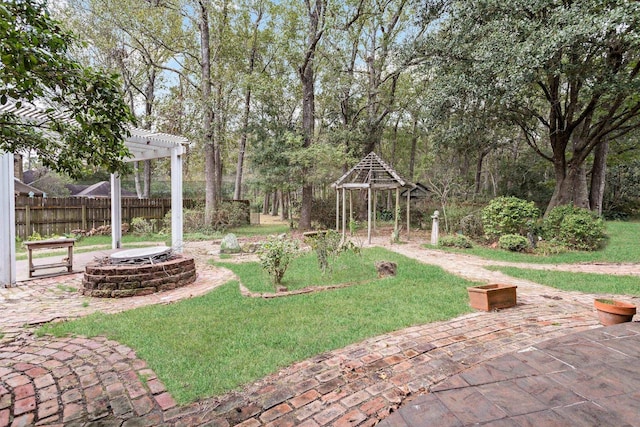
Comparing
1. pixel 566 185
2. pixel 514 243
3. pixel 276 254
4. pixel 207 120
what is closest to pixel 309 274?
pixel 276 254

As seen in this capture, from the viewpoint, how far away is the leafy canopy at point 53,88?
1.57 m

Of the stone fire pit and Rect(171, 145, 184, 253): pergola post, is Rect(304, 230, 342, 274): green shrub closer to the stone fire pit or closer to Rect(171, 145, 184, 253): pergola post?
the stone fire pit

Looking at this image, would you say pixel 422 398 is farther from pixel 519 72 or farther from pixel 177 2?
pixel 177 2

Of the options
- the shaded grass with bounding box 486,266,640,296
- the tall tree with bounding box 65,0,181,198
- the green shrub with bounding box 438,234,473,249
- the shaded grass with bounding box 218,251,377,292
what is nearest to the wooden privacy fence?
the tall tree with bounding box 65,0,181,198

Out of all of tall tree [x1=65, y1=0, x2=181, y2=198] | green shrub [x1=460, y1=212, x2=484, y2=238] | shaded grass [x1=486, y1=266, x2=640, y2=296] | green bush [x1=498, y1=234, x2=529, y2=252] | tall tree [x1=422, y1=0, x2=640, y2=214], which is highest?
tall tree [x1=65, y1=0, x2=181, y2=198]

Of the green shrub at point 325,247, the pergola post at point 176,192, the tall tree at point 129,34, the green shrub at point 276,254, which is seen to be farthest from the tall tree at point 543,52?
the tall tree at point 129,34

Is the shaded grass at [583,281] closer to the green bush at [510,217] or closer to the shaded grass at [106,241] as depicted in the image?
the green bush at [510,217]

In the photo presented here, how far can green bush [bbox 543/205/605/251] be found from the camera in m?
8.80

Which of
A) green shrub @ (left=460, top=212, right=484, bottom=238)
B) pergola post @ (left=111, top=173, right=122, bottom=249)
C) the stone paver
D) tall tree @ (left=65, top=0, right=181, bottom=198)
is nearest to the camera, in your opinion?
the stone paver

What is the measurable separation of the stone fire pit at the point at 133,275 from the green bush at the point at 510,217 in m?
8.72

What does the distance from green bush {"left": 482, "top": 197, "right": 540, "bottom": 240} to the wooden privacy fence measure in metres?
13.0

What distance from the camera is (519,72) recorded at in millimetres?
8117

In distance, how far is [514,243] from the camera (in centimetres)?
881

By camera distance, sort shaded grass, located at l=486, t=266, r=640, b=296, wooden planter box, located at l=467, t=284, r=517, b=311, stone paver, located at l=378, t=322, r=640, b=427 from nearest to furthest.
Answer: stone paver, located at l=378, t=322, r=640, b=427
wooden planter box, located at l=467, t=284, r=517, b=311
shaded grass, located at l=486, t=266, r=640, b=296
